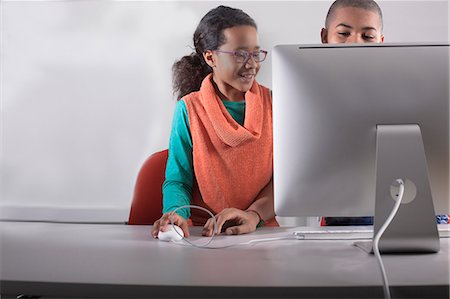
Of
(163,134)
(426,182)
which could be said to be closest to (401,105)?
(426,182)

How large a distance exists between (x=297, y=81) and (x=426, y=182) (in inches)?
12.2

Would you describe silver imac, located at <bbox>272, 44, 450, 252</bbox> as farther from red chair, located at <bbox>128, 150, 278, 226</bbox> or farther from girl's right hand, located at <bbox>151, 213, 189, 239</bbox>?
red chair, located at <bbox>128, 150, 278, 226</bbox>

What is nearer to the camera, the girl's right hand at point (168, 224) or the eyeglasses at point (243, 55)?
the girl's right hand at point (168, 224)

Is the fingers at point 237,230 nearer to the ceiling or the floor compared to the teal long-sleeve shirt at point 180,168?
nearer to the floor

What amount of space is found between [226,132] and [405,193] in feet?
2.97

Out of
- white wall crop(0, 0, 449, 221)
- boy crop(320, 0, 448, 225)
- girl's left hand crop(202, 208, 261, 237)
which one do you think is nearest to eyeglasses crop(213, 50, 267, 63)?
boy crop(320, 0, 448, 225)

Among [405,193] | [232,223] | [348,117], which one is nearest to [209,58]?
[232,223]

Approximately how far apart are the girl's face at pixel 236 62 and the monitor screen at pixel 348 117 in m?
0.86

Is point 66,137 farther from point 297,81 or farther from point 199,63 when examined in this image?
point 297,81

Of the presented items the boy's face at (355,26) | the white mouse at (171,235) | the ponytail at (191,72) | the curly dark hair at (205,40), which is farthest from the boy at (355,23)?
the white mouse at (171,235)

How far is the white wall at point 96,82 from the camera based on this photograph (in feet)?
9.21

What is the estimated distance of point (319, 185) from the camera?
118 cm

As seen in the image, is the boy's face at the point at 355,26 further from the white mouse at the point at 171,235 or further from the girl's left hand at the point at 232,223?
the white mouse at the point at 171,235

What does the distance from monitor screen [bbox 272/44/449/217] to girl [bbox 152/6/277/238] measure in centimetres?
57
